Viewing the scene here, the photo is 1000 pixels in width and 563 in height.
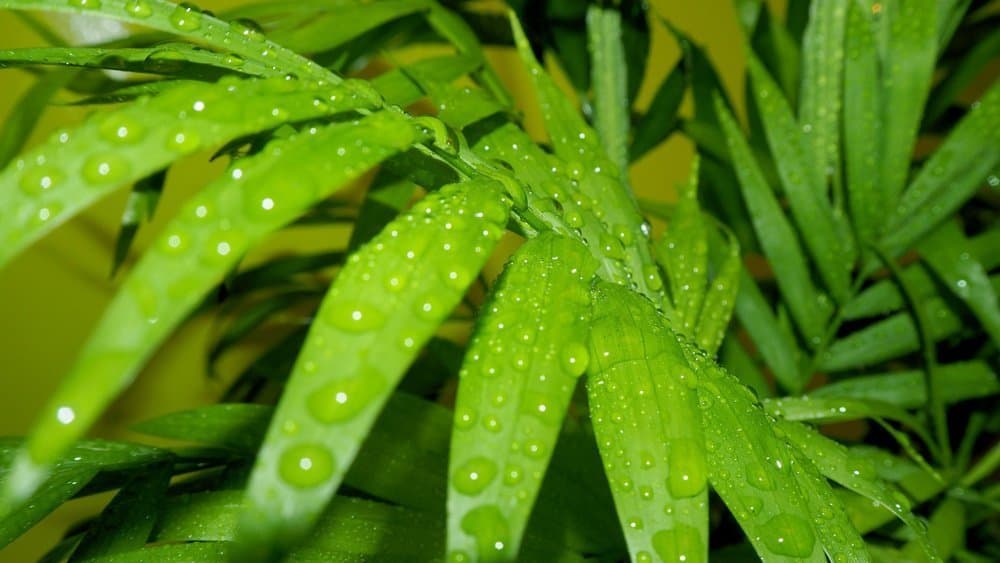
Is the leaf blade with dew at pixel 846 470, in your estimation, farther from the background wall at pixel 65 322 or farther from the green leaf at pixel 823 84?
the background wall at pixel 65 322

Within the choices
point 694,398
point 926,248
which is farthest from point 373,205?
point 926,248

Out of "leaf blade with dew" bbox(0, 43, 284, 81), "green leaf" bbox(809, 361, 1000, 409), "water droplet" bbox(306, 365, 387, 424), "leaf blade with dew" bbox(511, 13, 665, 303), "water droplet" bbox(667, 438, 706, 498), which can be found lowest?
"green leaf" bbox(809, 361, 1000, 409)

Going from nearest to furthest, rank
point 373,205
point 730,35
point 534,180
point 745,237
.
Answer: point 534,180
point 373,205
point 745,237
point 730,35

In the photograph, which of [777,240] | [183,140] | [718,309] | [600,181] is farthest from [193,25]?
[777,240]

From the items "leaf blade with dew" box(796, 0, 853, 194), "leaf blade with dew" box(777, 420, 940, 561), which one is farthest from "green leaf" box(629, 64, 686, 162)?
"leaf blade with dew" box(777, 420, 940, 561)

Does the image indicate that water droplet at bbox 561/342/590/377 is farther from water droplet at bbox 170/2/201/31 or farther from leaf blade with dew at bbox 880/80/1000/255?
leaf blade with dew at bbox 880/80/1000/255

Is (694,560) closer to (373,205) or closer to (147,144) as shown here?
(147,144)

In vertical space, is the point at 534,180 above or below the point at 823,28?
below
